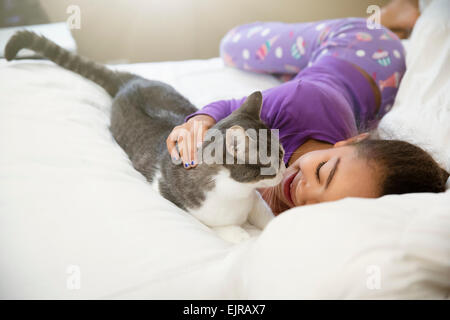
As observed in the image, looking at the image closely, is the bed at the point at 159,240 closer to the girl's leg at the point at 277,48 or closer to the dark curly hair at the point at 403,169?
the dark curly hair at the point at 403,169

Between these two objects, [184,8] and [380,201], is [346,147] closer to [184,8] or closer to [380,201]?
[380,201]

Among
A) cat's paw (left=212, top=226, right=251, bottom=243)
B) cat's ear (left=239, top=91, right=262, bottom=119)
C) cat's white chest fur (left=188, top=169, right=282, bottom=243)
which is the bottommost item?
cat's paw (left=212, top=226, right=251, bottom=243)

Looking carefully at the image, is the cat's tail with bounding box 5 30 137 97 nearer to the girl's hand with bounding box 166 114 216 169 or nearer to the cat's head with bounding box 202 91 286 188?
the girl's hand with bounding box 166 114 216 169

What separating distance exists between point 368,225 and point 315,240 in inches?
3.2

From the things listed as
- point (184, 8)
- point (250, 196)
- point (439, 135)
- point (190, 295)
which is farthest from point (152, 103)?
point (184, 8)

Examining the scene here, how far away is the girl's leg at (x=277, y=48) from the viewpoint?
60.5 inches

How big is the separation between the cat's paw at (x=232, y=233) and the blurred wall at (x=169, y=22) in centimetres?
144

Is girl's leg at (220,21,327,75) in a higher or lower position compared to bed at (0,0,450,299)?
higher

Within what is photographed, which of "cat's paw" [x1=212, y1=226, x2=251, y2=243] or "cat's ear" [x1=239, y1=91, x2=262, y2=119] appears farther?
"cat's ear" [x1=239, y1=91, x2=262, y2=119]

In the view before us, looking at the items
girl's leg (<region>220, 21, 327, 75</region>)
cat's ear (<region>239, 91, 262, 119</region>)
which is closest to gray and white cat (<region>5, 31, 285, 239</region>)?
cat's ear (<region>239, 91, 262, 119</region>)

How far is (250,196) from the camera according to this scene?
87 centimetres

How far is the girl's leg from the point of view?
154 centimetres

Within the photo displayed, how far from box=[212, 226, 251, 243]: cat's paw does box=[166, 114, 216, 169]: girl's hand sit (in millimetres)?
176

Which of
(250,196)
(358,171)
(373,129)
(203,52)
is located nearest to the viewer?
(358,171)
